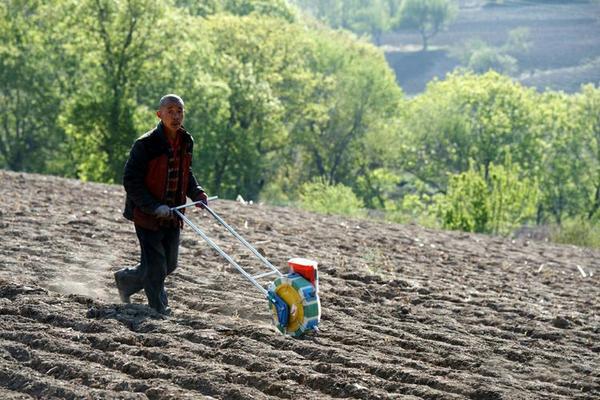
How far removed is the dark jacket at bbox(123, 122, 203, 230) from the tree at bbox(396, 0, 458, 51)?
133 meters

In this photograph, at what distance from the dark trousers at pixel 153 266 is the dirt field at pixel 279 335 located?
0.23 meters

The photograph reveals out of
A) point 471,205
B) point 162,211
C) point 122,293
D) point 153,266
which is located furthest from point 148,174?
point 471,205

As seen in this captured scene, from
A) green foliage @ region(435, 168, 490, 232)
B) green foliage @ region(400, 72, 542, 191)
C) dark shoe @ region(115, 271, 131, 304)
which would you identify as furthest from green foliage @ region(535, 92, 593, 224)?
dark shoe @ region(115, 271, 131, 304)

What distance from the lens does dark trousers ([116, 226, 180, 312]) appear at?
9.40m

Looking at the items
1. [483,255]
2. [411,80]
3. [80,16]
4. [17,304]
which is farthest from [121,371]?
[411,80]

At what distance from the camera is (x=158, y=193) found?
9242 mm

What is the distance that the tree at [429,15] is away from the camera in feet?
463

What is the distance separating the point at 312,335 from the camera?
9.20m

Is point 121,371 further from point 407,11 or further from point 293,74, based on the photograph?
point 407,11

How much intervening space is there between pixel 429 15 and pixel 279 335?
136133 mm

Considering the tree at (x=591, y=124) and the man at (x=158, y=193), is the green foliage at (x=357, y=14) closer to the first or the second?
the tree at (x=591, y=124)

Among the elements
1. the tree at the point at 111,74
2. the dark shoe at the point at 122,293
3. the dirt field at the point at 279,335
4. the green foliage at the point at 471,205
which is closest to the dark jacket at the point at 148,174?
the dark shoe at the point at 122,293

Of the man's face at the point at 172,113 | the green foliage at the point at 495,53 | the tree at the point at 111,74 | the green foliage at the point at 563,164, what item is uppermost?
the man's face at the point at 172,113

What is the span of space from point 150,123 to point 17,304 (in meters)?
35.2
